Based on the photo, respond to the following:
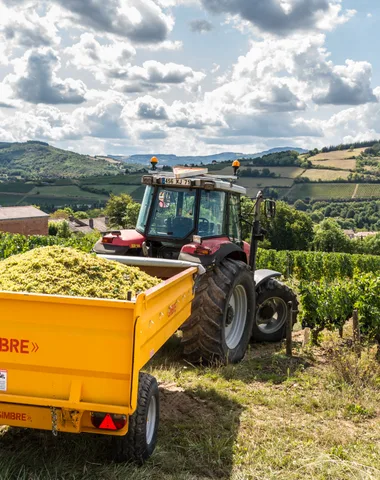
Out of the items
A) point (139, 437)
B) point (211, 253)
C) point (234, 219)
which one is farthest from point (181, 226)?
point (139, 437)

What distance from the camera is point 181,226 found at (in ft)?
26.5

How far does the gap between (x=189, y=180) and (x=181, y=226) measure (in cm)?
71

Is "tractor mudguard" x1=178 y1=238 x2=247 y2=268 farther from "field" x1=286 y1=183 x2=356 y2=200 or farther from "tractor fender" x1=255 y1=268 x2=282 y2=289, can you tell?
"field" x1=286 y1=183 x2=356 y2=200

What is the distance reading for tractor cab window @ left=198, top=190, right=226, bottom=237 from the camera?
8062 millimetres

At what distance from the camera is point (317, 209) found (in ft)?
398

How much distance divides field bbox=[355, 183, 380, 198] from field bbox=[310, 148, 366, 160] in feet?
79.5

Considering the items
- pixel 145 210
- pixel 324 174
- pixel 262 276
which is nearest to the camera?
pixel 145 210

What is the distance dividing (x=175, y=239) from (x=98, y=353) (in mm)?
4152

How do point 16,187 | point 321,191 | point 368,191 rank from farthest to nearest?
point 16,187 < point 368,191 < point 321,191

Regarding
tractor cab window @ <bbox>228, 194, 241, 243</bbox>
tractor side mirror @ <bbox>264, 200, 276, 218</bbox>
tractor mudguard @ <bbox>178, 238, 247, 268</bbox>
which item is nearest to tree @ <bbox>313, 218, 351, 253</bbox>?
tractor cab window @ <bbox>228, 194, 241, 243</bbox>

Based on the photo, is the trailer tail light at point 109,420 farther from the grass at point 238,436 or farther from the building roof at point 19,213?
the building roof at point 19,213

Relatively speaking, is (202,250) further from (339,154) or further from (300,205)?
(339,154)

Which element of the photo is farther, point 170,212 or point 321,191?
point 321,191

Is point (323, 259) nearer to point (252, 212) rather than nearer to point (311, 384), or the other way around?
point (252, 212)
